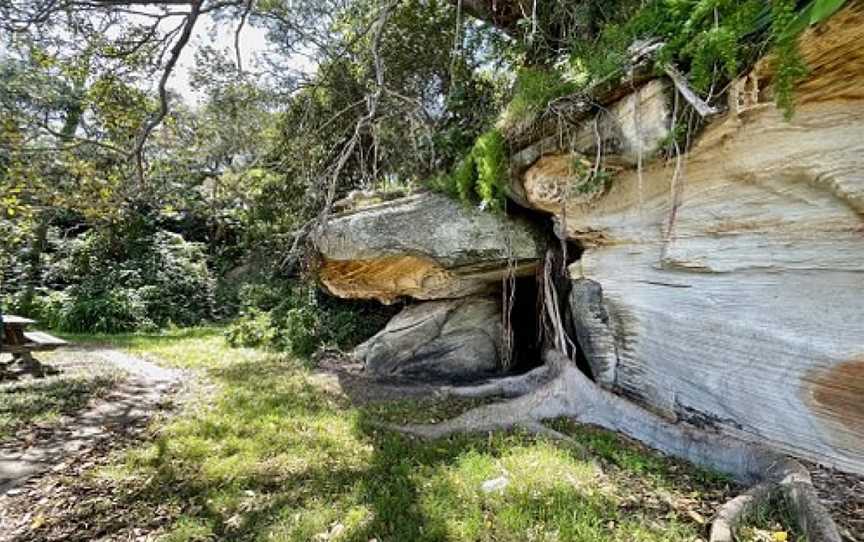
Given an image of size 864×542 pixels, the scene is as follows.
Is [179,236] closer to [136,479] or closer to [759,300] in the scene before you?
[136,479]

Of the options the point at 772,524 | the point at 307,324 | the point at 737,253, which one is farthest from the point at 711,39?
the point at 307,324

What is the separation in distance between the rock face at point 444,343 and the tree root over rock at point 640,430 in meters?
1.20

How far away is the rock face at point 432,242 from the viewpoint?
6465mm

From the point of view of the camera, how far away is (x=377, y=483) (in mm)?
3723

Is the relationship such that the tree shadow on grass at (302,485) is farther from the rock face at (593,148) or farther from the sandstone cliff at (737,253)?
the rock face at (593,148)

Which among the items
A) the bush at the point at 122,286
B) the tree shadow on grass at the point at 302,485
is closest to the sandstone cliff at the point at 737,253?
the tree shadow on grass at the point at 302,485

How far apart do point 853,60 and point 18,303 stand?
57.7ft

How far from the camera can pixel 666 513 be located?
315cm

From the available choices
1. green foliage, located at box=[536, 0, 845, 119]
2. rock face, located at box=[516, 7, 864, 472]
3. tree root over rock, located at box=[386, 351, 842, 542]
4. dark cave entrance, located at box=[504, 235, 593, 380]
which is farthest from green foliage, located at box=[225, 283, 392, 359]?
green foliage, located at box=[536, 0, 845, 119]

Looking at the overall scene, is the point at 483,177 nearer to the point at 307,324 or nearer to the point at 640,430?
the point at 640,430

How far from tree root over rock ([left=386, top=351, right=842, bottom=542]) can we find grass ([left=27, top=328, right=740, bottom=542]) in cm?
23

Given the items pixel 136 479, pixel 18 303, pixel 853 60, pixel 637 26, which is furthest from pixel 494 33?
pixel 18 303

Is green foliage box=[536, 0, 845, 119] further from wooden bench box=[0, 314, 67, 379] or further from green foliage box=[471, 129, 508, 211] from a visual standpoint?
wooden bench box=[0, 314, 67, 379]

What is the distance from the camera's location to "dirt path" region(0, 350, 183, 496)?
415 centimetres
